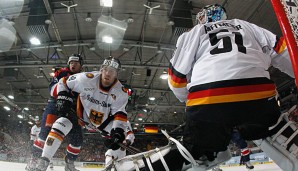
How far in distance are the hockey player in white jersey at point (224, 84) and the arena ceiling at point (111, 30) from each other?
652 cm

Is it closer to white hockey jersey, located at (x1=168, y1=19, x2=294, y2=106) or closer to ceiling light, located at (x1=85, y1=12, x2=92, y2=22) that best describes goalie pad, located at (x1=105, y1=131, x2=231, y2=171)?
white hockey jersey, located at (x1=168, y1=19, x2=294, y2=106)

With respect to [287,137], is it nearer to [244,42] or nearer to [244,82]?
[244,82]

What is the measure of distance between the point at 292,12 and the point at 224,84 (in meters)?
0.39

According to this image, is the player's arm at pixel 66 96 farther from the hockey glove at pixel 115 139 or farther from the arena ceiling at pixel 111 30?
the arena ceiling at pixel 111 30

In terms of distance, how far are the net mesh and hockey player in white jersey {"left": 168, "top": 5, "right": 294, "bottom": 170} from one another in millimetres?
306

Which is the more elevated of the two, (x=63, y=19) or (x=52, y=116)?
(x=63, y=19)

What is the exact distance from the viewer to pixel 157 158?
1.35m

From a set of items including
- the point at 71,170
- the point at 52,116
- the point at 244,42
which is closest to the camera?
the point at 244,42

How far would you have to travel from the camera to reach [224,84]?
3.89 feet

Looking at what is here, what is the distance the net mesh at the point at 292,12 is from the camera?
0.92m

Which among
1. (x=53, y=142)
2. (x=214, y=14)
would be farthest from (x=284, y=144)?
(x=53, y=142)

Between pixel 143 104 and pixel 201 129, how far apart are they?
1512cm

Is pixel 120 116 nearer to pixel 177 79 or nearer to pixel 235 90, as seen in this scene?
pixel 177 79

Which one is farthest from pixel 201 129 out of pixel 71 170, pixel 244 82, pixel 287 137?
pixel 71 170
